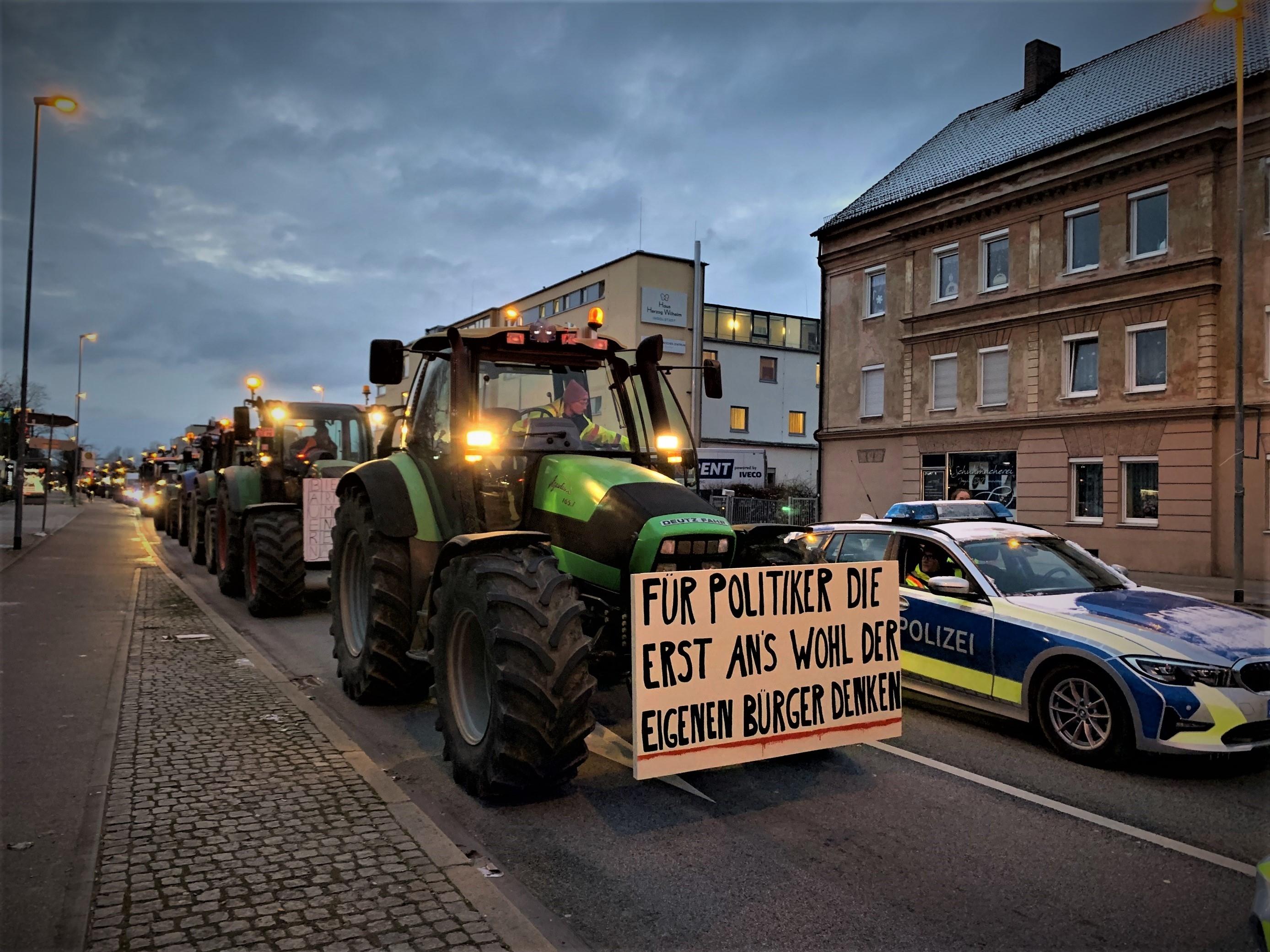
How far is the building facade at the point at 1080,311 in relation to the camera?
19.9 metres

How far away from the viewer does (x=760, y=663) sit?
189 inches

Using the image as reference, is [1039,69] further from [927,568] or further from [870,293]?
[927,568]

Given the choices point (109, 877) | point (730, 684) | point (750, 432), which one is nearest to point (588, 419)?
point (730, 684)

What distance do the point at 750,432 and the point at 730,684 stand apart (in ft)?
149

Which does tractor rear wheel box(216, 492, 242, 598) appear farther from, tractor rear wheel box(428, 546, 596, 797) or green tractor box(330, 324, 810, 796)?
tractor rear wheel box(428, 546, 596, 797)

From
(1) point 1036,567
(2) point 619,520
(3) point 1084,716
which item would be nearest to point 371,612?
(2) point 619,520

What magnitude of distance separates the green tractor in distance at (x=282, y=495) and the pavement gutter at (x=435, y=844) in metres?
3.65

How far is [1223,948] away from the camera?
3.45 m

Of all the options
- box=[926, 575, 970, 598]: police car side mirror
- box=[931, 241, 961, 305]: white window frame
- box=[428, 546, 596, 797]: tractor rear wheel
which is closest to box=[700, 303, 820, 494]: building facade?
box=[931, 241, 961, 305]: white window frame

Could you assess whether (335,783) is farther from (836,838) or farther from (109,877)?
(836,838)

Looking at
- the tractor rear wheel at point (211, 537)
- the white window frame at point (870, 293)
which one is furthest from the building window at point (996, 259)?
the tractor rear wheel at point (211, 537)

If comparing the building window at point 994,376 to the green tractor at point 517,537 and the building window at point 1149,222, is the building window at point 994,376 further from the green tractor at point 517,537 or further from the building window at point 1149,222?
the green tractor at point 517,537

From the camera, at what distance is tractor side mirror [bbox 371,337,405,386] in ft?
20.8

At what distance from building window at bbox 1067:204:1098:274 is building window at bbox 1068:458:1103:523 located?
190 inches
